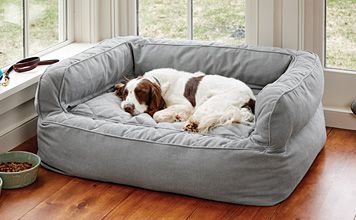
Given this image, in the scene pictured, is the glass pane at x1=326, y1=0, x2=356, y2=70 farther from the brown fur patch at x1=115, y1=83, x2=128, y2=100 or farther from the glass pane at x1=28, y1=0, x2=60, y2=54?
the glass pane at x1=28, y1=0, x2=60, y2=54

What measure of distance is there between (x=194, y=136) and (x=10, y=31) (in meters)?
1.20

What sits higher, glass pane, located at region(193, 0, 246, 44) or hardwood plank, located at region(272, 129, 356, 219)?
glass pane, located at region(193, 0, 246, 44)

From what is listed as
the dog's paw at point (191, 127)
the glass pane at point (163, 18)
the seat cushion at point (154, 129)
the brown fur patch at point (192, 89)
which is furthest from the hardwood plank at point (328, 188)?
the glass pane at point (163, 18)

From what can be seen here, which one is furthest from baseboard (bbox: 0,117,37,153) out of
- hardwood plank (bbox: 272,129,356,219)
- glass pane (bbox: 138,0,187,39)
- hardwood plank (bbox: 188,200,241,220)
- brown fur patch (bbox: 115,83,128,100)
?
hardwood plank (bbox: 272,129,356,219)

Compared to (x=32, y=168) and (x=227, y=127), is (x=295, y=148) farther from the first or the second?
(x=32, y=168)

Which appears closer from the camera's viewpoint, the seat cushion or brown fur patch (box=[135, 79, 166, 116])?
the seat cushion

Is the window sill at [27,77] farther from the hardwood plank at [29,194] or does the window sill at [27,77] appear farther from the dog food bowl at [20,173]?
the hardwood plank at [29,194]

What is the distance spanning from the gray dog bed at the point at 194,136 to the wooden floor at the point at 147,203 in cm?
5

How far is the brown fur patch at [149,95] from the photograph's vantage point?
3.55 metres

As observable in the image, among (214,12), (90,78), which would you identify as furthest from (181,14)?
(90,78)

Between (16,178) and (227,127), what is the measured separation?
93cm

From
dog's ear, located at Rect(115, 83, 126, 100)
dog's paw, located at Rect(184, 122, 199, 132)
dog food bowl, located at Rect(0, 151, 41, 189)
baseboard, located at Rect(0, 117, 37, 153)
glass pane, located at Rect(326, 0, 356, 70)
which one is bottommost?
dog food bowl, located at Rect(0, 151, 41, 189)

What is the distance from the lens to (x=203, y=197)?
3.07m

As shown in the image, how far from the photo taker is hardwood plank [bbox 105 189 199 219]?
2949mm
